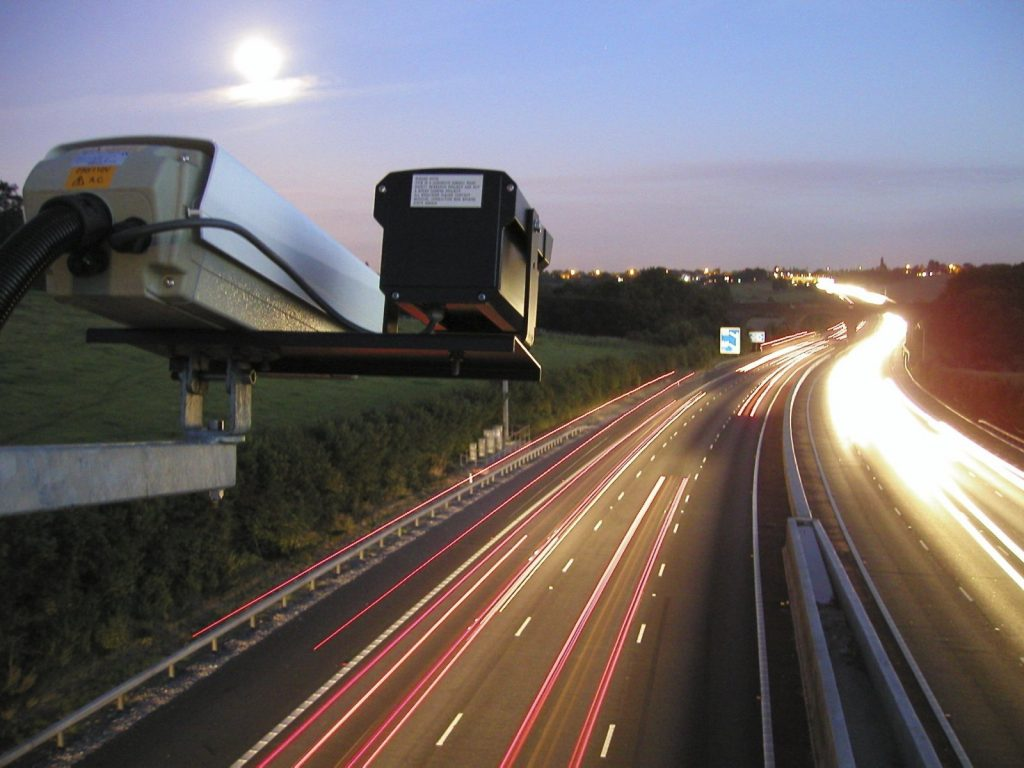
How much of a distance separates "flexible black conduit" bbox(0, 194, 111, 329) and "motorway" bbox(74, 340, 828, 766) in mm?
13261

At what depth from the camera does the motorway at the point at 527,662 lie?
52.7ft

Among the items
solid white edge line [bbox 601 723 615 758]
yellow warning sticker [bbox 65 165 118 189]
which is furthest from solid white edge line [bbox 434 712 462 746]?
yellow warning sticker [bbox 65 165 118 189]

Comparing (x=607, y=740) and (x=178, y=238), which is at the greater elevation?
(x=178, y=238)

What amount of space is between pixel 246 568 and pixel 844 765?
20408mm

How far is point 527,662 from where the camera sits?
20562 mm

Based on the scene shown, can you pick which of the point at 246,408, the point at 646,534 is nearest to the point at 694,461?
the point at 646,534

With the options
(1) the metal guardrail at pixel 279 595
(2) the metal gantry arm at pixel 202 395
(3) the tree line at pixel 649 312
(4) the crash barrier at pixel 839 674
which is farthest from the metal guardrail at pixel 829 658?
(3) the tree line at pixel 649 312

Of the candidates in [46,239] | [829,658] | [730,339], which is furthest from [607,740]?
[730,339]

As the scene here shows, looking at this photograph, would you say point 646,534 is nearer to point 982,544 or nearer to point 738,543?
point 738,543

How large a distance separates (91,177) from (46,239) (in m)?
0.57

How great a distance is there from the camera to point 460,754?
15.7 metres

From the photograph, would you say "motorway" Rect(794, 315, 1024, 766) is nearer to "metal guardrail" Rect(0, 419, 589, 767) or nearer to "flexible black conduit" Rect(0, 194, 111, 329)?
"metal guardrail" Rect(0, 419, 589, 767)

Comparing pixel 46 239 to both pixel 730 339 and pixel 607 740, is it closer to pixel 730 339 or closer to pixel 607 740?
pixel 607 740

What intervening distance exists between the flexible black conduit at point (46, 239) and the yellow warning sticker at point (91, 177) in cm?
12
